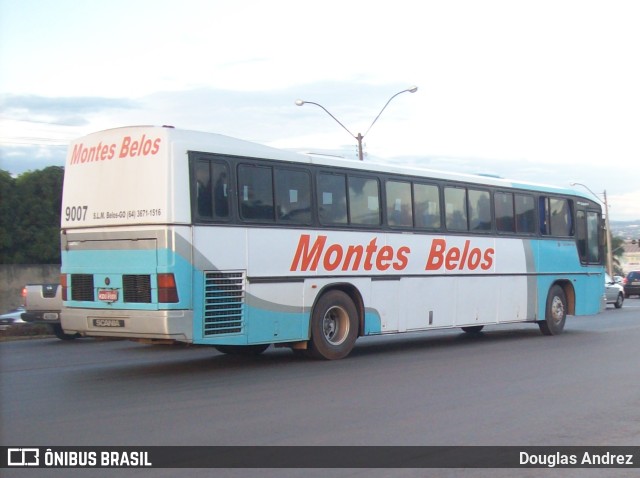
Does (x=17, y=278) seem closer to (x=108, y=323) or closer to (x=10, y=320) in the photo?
(x=10, y=320)

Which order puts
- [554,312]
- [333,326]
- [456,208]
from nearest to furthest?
1. [333,326]
2. [456,208]
3. [554,312]

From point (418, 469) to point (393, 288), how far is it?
873cm

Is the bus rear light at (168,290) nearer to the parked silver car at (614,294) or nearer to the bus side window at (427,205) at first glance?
the bus side window at (427,205)

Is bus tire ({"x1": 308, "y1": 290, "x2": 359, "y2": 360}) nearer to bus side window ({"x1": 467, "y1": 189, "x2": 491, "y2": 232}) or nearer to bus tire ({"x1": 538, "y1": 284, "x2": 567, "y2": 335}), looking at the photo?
bus side window ({"x1": 467, "y1": 189, "x2": 491, "y2": 232})

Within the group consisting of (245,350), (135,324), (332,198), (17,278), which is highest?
(332,198)

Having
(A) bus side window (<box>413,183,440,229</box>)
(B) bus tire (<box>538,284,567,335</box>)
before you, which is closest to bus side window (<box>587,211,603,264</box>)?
(B) bus tire (<box>538,284,567,335</box>)

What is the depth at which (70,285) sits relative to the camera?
43.3 feet

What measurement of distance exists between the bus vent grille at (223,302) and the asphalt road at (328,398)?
0.73 m

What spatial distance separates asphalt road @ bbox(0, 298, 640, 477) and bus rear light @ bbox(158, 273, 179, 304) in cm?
115

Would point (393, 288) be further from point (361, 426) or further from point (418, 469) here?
point (418, 469)

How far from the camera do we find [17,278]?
3516cm

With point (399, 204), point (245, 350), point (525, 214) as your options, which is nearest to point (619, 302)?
point (525, 214)

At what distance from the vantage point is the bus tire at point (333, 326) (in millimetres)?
14391

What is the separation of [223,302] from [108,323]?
1.64m
